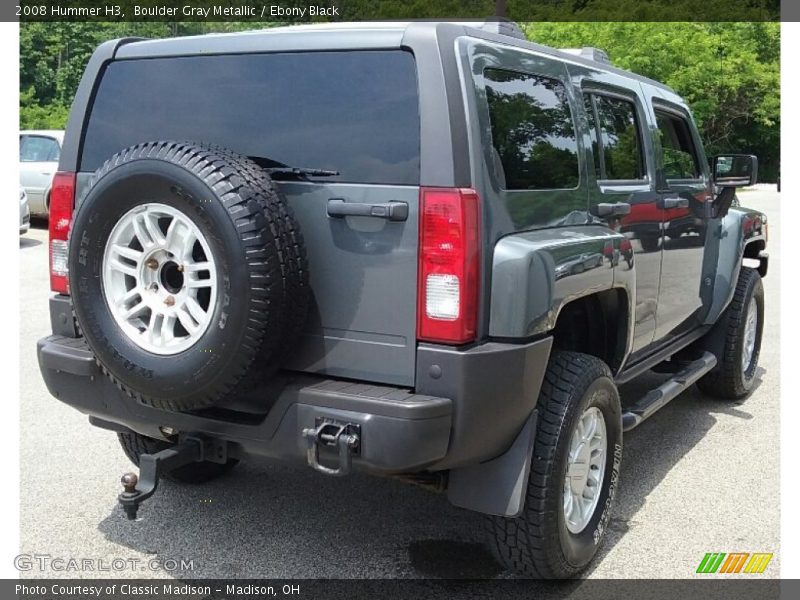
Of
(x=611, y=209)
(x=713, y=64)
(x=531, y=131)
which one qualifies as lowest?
(x=611, y=209)

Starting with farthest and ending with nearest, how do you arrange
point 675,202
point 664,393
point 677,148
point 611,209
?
point 677,148, point 675,202, point 664,393, point 611,209

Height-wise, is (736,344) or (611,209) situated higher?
(611,209)

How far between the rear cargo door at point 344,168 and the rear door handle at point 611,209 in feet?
3.95

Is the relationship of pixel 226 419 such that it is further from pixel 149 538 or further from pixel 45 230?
pixel 45 230

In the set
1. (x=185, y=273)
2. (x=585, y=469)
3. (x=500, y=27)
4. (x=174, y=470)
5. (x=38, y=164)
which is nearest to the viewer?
(x=185, y=273)

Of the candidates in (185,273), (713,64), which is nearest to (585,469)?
(185,273)

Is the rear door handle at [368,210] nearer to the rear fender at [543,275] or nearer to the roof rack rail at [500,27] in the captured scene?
the rear fender at [543,275]

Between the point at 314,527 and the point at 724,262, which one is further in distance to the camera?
the point at 724,262

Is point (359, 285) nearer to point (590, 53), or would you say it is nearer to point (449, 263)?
point (449, 263)

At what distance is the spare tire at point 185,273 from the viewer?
2.70 meters

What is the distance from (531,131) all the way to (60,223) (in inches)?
78.1

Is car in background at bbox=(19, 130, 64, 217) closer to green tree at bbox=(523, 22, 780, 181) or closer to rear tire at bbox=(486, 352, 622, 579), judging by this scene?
rear tire at bbox=(486, 352, 622, 579)

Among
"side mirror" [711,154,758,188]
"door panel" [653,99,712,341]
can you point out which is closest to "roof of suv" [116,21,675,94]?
"door panel" [653,99,712,341]

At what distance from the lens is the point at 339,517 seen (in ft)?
→ 13.0
